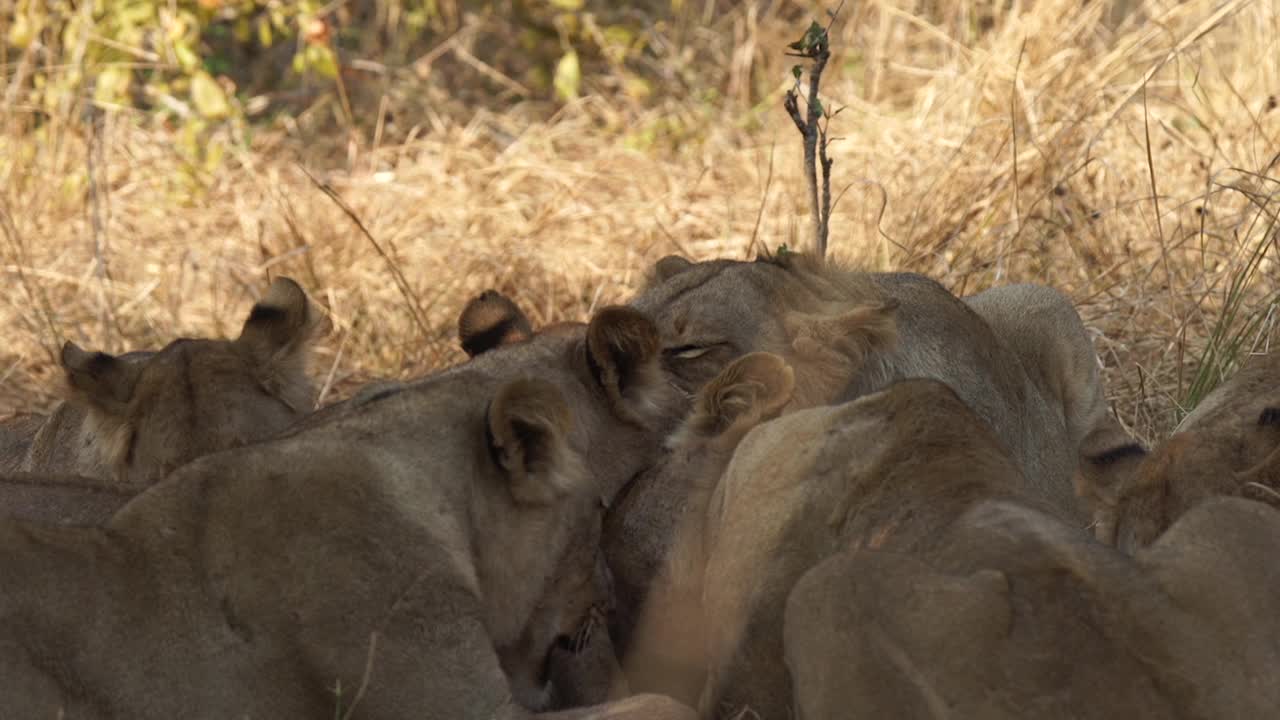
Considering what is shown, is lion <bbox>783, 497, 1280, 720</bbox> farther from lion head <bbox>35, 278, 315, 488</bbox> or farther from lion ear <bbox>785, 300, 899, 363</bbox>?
lion head <bbox>35, 278, 315, 488</bbox>

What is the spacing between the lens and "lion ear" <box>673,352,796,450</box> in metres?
4.16

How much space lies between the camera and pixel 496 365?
13.5 feet

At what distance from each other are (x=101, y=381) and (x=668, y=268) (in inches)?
63.4

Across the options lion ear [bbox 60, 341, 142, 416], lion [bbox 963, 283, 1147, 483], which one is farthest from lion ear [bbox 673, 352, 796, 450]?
lion [bbox 963, 283, 1147, 483]

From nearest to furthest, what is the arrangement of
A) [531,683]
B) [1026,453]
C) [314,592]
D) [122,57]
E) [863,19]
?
[314,592]
[531,683]
[1026,453]
[122,57]
[863,19]

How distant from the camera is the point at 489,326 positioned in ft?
15.0

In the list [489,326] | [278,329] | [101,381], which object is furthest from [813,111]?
[101,381]

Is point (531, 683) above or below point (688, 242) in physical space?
above

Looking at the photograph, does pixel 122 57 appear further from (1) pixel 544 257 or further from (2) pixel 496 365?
(2) pixel 496 365

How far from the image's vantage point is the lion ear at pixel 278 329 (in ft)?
15.8

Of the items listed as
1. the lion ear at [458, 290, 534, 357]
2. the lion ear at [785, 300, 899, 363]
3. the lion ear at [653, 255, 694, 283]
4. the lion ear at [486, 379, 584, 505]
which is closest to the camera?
the lion ear at [486, 379, 584, 505]

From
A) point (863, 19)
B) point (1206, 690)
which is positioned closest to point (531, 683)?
point (1206, 690)

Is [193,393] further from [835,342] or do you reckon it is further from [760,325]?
[835,342]

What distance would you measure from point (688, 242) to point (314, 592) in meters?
5.22
